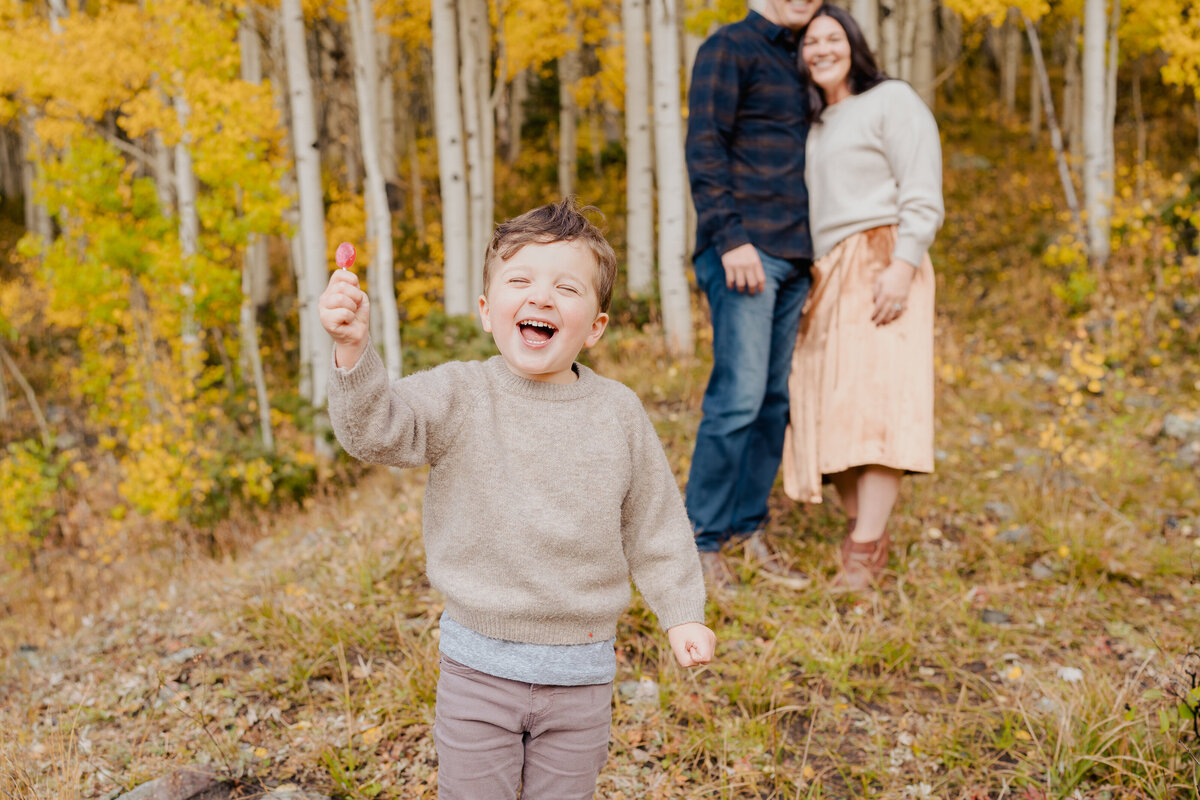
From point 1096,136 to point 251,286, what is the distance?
8.35m

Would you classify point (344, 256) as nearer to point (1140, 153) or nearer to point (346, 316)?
point (346, 316)

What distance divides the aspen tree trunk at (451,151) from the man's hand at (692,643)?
271 inches

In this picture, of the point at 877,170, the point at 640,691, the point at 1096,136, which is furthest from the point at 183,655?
the point at 1096,136

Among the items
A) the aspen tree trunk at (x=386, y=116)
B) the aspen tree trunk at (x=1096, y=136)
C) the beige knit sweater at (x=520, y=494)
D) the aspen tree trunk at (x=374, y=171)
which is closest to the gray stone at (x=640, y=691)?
the beige knit sweater at (x=520, y=494)

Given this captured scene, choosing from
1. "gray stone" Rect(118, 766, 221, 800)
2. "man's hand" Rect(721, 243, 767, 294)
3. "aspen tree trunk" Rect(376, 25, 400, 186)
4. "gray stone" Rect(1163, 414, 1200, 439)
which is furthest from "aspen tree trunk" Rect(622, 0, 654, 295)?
"gray stone" Rect(118, 766, 221, 800)

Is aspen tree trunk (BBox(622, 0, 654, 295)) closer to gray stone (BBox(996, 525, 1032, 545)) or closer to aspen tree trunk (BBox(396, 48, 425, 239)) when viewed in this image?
gray stone (BBox(996, 525, 1032, 545))

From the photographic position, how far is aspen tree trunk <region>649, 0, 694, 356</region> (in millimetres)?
6398

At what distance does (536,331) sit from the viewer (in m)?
1.48

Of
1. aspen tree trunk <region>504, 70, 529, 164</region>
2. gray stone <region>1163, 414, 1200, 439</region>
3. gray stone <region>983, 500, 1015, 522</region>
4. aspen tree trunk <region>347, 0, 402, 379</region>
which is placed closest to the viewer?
gray stone <region>983, 500, 1015, 522</region>

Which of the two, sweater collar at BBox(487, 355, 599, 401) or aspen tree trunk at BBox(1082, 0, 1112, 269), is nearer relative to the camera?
sweater collar at BBox(487, 355, 599, 401)

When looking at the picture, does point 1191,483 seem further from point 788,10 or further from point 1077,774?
point 788,10

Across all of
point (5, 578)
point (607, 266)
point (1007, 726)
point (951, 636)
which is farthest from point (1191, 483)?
point (5, 578)

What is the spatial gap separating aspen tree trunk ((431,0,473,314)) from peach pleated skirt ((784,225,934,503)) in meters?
5.51

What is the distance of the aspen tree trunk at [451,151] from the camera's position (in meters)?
7.77
